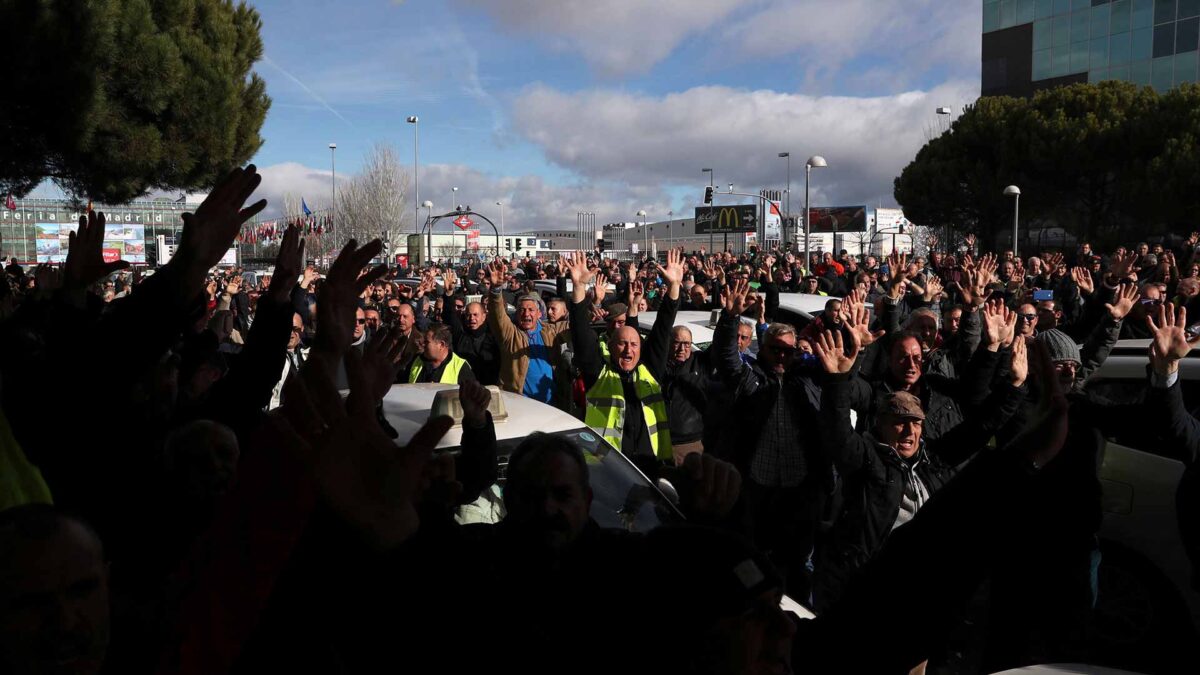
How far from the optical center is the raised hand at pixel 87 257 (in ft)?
8.96

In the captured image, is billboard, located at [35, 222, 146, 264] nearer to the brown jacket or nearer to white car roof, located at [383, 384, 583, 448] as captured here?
the brown jacket

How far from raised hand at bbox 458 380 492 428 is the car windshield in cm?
46

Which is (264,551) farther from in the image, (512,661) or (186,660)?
(512,661)

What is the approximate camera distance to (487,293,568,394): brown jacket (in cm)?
675

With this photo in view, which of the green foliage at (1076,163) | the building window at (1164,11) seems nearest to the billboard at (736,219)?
the green foliage at (1076,163)

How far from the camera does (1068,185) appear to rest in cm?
3491

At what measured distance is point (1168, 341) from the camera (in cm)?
414

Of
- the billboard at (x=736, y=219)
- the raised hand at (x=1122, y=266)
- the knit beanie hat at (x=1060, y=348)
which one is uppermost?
the billboard at (x=736, y=219)

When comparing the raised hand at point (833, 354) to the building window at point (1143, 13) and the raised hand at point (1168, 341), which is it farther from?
the building window at point (1143, 13)

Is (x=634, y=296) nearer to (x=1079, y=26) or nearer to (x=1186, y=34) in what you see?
(x=1186, y=34)

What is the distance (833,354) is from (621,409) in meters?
1.97

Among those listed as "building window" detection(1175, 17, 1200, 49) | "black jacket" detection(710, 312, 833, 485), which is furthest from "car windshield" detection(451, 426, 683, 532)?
"building window" detection(1175, 17, 1200, 49)

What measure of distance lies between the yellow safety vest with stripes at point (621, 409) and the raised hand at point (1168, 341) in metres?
2.75

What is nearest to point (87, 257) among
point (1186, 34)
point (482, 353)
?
point (482, 353)
